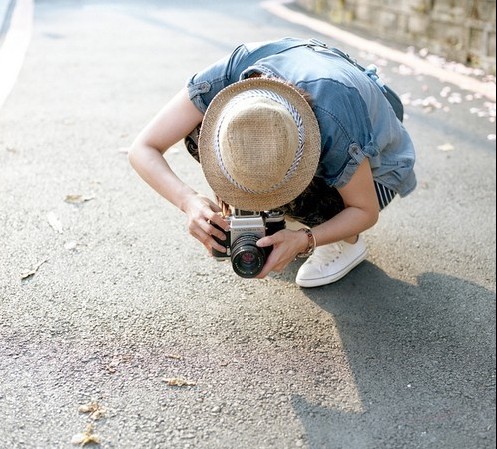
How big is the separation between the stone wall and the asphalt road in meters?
2.60

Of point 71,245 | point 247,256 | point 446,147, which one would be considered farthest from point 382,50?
point 247,256

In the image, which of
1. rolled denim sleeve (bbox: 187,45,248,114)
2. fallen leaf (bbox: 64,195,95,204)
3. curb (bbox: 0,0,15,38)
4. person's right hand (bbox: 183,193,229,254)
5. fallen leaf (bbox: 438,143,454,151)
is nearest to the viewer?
person's right hand (bbox: 183,193,229,254)

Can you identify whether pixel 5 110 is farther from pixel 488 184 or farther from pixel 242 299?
pixel 488 184

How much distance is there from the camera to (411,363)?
2.70 meters

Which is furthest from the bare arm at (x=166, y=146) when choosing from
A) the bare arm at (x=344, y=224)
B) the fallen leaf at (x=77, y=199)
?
the fallen leaf at (x=77, y=199)

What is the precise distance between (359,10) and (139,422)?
7.30 m

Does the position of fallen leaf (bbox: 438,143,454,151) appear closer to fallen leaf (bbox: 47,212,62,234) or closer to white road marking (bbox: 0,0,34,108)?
fallen leaf (bbox: 47,212,62,234)

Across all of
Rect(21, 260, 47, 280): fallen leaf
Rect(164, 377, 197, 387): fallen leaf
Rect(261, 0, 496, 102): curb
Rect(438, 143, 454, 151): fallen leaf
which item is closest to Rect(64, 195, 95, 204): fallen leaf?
Rect(21, 260, 47, 280): fallen leaf

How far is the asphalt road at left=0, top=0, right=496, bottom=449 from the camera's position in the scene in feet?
7.63

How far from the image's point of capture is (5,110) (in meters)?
4.97

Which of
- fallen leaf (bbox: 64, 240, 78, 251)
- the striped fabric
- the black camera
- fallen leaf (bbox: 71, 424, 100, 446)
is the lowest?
fallen leaf (bbox: 64, 240, 78, 251)

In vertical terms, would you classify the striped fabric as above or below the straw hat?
below

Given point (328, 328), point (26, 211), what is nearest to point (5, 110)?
point (26, 211)

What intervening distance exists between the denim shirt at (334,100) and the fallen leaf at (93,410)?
104 cm
